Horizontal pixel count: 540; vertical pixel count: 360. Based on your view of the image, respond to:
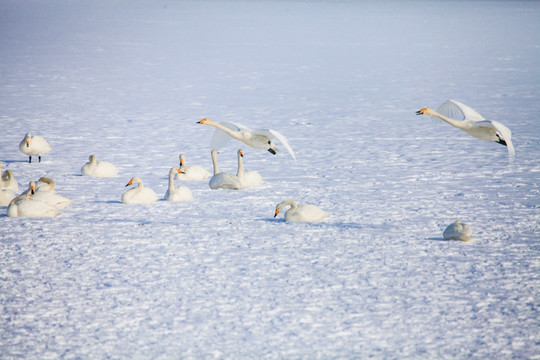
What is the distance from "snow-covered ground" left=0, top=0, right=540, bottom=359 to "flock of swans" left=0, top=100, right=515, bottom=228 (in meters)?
0.13

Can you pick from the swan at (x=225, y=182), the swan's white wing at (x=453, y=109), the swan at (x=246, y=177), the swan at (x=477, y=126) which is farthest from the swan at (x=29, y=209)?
the swan's white wing at (x=453, y=109)

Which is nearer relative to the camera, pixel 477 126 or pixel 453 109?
pixel 477 126

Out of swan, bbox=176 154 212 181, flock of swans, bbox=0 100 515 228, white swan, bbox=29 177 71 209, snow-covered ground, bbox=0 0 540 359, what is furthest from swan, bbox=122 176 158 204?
Answer: swan, bbox=176 154 212 181

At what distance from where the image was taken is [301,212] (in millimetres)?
7359

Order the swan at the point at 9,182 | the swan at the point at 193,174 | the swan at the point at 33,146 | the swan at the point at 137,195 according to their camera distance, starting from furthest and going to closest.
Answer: the swan at the point at 33,146 → the swan at the point at 193,174 → the swan at the point at 9,182 → the swan at the point at 137,195

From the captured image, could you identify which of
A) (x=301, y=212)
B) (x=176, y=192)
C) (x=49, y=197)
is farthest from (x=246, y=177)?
(x=49, y=197)

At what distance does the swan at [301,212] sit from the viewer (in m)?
7.36

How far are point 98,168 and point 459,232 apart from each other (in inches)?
179

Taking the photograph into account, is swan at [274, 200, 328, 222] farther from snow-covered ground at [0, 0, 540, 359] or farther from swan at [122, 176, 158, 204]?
swan at [122, 176, 158, 204]

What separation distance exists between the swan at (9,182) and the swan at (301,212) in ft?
10.1

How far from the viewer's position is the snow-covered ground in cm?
503

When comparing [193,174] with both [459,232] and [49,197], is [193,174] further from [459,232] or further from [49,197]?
[459,232]

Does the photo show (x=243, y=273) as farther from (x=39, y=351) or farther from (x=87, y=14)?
(x=87, y=14)

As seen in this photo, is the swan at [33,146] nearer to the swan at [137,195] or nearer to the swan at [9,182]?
the swan at [9,182]
